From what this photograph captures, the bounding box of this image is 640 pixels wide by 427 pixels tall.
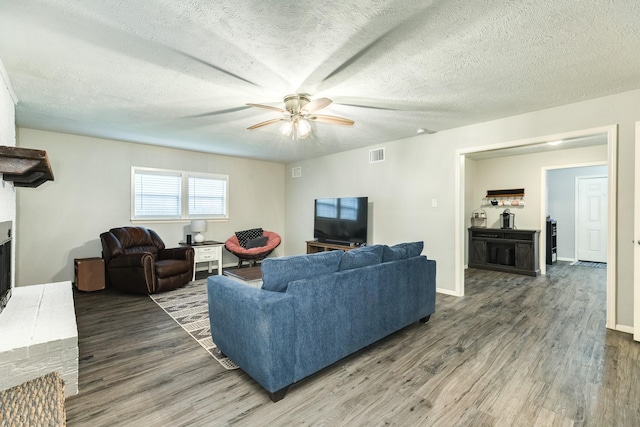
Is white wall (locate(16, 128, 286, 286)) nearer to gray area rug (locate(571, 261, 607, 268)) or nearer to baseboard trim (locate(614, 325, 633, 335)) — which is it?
baseboard trim (locate(614, 325, 633, 335))

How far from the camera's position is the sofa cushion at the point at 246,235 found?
249 inches

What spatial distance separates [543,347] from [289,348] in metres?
2.36

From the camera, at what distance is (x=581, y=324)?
326cm

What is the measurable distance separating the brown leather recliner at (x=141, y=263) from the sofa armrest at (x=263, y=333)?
268 cm

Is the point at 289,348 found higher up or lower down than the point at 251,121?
lower down

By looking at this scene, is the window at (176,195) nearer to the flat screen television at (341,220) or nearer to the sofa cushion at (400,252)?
the flat screen television at (341,220)

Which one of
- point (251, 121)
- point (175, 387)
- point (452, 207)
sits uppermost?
point (251, 121)

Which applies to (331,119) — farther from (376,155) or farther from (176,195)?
(176,195)

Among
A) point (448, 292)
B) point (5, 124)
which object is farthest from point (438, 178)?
point (5, 124)

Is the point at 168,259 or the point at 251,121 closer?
the point at 251,121

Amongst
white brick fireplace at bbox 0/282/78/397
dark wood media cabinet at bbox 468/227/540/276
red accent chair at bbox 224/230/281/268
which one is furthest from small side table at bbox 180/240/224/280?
dark wood media cabinet at bbox 468/227/540/276

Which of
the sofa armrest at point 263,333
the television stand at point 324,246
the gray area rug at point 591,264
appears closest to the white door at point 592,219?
the gray area rug at point 591,264

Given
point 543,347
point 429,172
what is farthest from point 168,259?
point 543,347

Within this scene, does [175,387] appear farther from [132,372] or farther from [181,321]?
[181,321]
